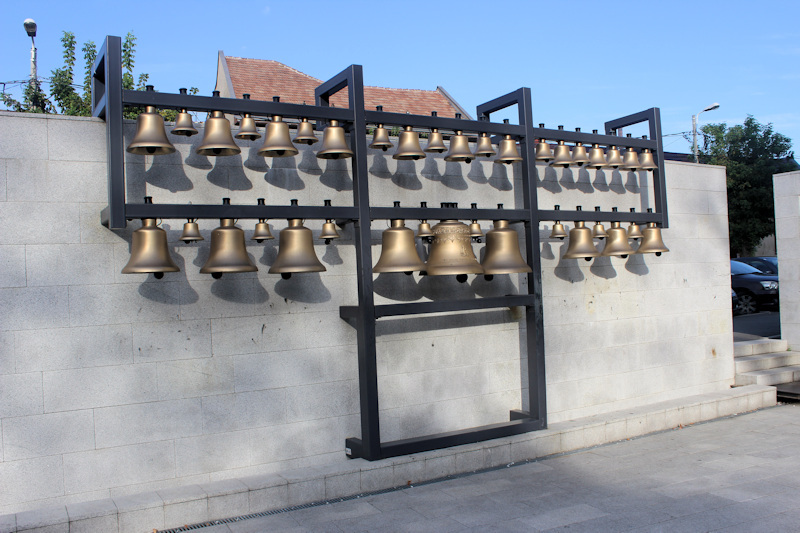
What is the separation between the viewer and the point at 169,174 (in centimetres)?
527

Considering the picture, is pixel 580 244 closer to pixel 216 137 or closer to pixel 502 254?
pixel 502 254

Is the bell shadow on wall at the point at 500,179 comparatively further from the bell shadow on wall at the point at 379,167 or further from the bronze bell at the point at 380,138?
the bronze bell at the point at 380,138

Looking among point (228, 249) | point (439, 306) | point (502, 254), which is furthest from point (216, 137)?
point (502, 254)

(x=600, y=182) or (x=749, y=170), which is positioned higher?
(x=749, y=170)

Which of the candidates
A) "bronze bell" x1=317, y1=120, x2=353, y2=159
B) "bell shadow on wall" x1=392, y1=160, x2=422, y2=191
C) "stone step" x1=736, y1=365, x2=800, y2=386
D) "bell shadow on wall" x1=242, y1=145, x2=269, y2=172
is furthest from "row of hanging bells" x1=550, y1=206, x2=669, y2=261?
"bell shadow on wall" x1=242, y1=145, x2=269, y2=172

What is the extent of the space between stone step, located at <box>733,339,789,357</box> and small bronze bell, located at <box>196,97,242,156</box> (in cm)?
768

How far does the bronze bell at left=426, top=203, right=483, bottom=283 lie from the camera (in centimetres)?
576

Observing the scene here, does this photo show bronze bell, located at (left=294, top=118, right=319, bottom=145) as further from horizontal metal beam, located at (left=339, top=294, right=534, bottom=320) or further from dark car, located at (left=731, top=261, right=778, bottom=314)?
dark car, located at (left=731, top=261, right=778, bottom=314)

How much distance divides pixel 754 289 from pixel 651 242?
10643 millimetres

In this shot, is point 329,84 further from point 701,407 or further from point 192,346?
point 701,407

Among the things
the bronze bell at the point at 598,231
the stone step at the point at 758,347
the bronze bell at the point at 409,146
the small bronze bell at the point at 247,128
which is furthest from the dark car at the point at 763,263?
the small bronze bell at the point at 247,128

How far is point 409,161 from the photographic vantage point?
636 centimetres

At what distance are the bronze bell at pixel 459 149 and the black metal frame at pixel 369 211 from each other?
0.12m

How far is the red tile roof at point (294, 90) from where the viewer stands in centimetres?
1927
